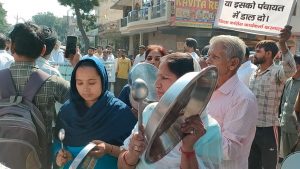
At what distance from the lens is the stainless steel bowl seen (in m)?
1.43

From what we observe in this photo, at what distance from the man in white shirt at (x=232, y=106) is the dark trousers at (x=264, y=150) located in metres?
1.94

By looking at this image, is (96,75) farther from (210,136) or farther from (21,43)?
(210,136)

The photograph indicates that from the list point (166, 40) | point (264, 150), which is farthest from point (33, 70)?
point (166, 40)

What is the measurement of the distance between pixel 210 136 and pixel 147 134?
621 mm

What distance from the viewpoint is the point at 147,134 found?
1505 millimetres

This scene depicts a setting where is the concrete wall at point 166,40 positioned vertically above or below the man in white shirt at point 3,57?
below

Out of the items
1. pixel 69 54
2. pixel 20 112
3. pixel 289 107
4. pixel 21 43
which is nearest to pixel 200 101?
pixel 20 112

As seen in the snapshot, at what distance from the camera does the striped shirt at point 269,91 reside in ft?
15.9

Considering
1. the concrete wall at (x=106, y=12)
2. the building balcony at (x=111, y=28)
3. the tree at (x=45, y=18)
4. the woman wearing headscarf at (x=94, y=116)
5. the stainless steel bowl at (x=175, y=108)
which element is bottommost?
the tree at (x=45, y=18)

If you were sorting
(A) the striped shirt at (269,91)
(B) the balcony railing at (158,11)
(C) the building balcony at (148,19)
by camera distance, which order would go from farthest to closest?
(B) the balcony railing at (158,11) → (C) the building balcony at (148,19) → (A) the striped shirt at (269,91)

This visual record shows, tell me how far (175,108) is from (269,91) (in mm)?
3710

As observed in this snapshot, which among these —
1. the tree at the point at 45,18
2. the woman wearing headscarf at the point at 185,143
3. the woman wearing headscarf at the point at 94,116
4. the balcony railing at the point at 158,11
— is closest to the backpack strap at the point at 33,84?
the woman wearing headscarf at the point at 94,116

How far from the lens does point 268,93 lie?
16.4 ft

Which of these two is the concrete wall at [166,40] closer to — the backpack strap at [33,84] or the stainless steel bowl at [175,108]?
the backpack strap at [33,84]
